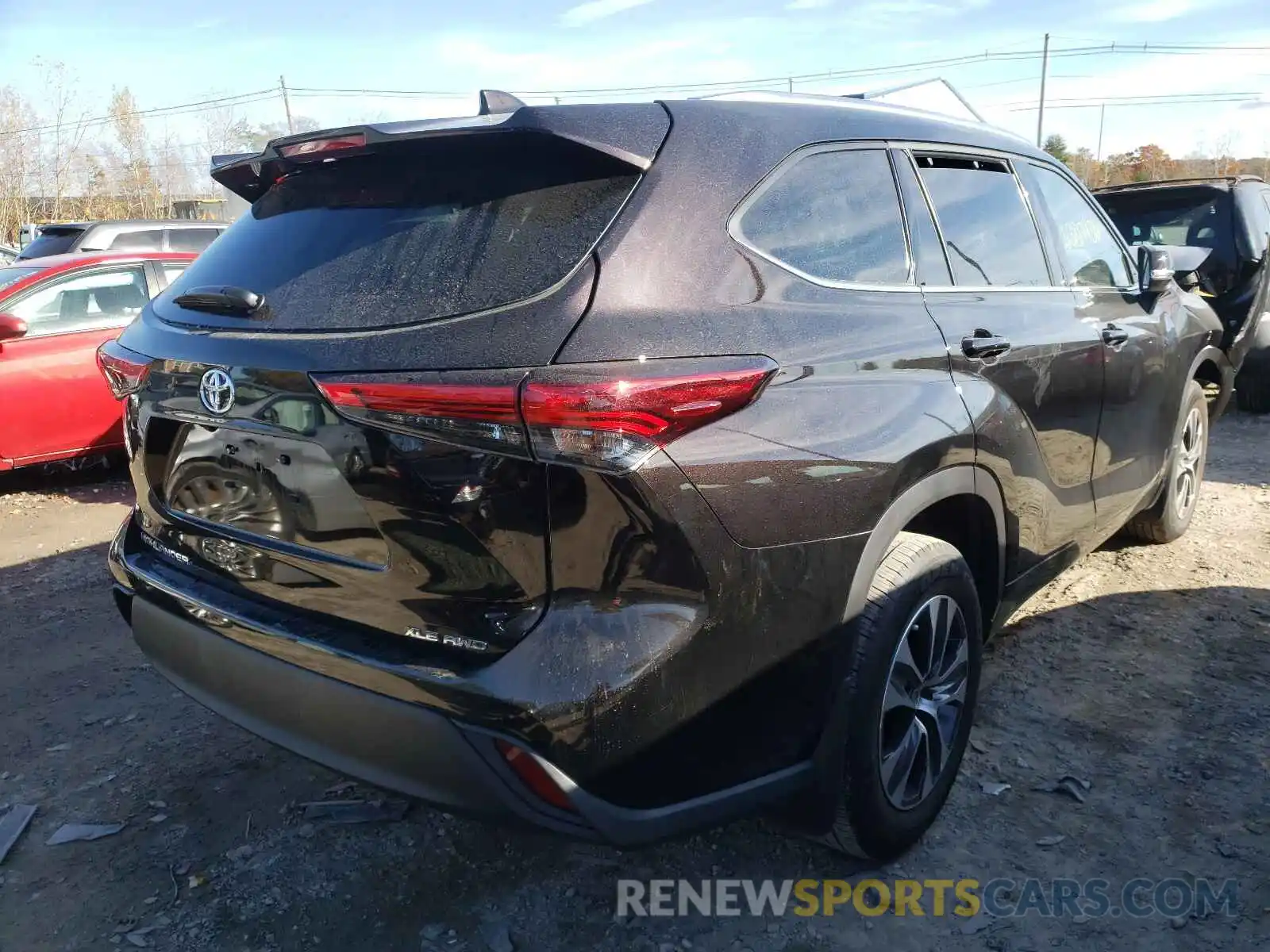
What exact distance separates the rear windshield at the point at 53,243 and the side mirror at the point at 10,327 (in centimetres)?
452

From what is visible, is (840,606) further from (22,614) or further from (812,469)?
(22,614)

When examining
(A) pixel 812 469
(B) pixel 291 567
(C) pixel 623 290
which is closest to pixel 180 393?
(B) pixel 291 567

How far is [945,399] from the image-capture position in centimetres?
246

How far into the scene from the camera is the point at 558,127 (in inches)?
78.3

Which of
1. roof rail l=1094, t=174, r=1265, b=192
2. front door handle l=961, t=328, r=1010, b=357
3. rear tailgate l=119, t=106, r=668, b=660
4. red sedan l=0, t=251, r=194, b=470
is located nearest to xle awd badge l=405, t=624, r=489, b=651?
rear tailgate l=119, t=106, r=668, b=660

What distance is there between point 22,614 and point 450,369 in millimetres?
3587

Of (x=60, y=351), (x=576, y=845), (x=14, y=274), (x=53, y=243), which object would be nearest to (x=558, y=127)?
(x=576, y=845)

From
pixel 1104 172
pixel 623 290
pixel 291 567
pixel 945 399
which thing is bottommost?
pixel 1104 172

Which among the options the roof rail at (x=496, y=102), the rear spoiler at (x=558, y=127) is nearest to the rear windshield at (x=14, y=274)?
the rear spoiler at (x=558, y=127)

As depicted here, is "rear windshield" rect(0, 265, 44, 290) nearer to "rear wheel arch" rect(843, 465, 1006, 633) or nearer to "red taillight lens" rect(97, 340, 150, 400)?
"red taillight lens" rect(97, 340, 150, 400)

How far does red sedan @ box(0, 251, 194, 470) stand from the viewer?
19.7 feet

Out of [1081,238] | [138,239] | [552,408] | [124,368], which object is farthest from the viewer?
[138,239]

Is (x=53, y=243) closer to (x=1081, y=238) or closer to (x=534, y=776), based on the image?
(x=1081, y=238)

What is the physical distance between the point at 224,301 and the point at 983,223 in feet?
7.26
